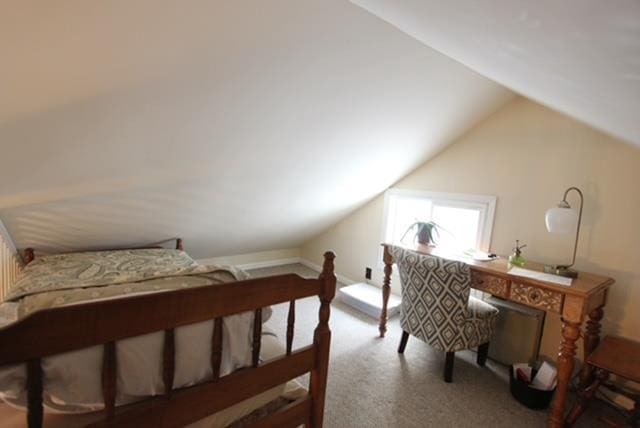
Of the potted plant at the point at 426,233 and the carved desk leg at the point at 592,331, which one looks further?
the potted plant at the point at 426,233

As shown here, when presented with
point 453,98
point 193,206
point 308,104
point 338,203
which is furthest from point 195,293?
point 338,203

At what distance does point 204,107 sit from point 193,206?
1.26 m

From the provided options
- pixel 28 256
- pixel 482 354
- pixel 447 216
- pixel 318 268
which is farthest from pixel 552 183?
pixel 28 256

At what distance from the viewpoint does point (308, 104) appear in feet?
6.50

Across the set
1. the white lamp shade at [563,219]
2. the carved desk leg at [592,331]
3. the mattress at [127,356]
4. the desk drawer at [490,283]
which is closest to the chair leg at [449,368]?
the desk drawer at [490,283]

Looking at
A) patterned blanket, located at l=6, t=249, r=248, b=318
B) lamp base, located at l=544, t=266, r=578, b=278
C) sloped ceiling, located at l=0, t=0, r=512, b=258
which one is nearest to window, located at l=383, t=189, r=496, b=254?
sloped ceiling, located at l=0, t=0, r=512, b=258

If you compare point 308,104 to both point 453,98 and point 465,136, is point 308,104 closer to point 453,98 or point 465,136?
point 453,98

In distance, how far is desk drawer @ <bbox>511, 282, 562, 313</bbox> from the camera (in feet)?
6.12

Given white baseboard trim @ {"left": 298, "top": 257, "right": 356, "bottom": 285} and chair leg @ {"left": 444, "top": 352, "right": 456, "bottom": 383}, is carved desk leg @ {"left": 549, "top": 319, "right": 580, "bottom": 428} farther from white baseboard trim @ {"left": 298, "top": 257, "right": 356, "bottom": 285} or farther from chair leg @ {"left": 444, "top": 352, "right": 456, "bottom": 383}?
white baseboard trim @ {"left": 298, "top": 257, "right": 356, "bottom": 285}

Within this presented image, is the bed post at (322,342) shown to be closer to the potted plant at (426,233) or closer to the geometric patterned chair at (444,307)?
the geometric patterned chair at (444,307)

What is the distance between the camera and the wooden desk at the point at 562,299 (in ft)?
5.79

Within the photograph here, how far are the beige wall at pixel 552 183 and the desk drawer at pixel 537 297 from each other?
711mm

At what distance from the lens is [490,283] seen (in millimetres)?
2158

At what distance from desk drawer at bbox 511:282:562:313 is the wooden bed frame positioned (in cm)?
137
